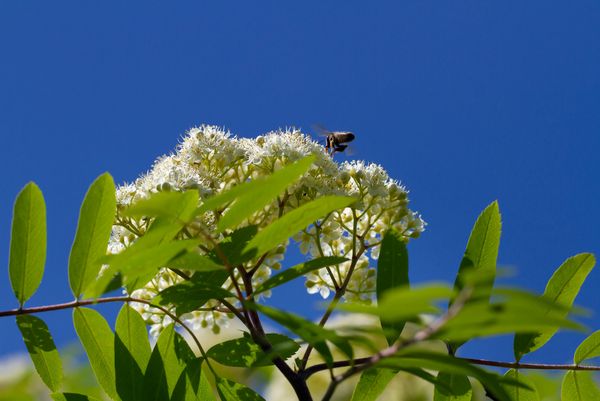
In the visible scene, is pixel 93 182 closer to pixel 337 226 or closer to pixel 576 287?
pixel 337 226

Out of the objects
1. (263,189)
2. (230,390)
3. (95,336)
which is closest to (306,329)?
(263,189)

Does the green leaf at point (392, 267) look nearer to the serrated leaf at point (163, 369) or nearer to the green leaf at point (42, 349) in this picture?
the serrated leaf at point (163, 369)

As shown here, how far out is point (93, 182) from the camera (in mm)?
1690

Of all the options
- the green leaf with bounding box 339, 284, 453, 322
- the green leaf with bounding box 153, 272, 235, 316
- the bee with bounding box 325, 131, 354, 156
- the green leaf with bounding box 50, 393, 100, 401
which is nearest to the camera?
the green leaf with bounding box 339, 284, 453, 322

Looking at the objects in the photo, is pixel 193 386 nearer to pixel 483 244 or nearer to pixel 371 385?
pixel 371 385

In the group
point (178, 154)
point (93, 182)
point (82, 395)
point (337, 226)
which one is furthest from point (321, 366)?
point (178, 154)

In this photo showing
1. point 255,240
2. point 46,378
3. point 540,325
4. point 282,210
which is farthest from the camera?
point 282,210

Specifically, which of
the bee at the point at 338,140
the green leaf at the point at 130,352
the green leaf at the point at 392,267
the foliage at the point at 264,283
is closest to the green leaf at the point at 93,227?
the foliage at the point at 264,283

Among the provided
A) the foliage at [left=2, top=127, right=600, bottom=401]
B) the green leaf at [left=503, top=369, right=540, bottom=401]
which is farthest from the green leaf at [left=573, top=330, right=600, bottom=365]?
the green leaf at [left=503, top=369, right=540, bottom=401]

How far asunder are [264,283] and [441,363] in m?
0.50

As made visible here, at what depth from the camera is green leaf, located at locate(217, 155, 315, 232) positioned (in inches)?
49.2

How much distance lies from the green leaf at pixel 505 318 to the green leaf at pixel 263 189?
17.6 inches

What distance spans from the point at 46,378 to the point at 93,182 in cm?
50

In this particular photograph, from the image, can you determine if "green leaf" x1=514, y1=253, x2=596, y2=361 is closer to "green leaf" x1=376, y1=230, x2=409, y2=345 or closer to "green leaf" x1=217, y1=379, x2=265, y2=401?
"green leaf" x1=376, y1=230, x2=409, y2=345
